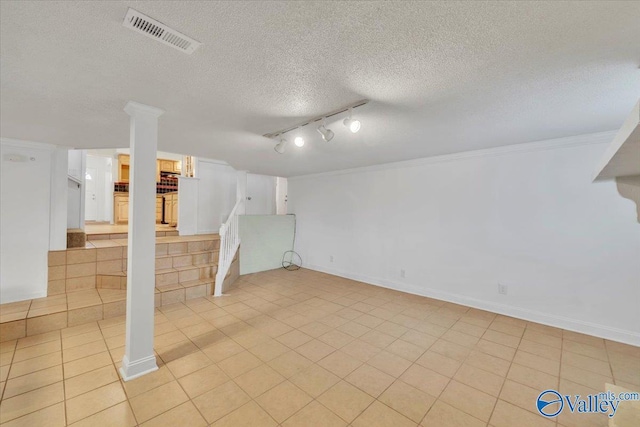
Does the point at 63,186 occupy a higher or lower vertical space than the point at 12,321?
higher

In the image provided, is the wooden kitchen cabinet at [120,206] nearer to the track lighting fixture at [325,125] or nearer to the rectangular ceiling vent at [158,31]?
the track lighting fixture at [325,125]

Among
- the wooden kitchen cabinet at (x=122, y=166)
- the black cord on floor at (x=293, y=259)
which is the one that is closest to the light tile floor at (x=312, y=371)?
the black cord on floor at (x=293, y=259)

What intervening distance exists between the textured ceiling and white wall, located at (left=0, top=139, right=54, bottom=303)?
0.57m

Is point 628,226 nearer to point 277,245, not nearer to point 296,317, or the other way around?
point 296,317

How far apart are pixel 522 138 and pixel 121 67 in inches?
155

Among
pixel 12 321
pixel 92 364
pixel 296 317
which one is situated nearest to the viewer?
pixel 92 364

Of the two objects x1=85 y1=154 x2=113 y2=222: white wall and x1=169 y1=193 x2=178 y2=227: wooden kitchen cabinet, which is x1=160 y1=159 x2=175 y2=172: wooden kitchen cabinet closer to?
x1=85 y1=154 x2=113 y2=222: white wall

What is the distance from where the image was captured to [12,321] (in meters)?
2.61

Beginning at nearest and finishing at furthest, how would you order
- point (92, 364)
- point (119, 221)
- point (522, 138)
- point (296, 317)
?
point (92, 364) → point (522, 138) → point (296, 317) → point (119, 221)

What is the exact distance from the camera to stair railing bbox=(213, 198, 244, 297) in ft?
13.3

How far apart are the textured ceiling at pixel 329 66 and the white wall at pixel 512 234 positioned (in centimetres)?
69

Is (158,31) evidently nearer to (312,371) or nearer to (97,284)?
(312,371)

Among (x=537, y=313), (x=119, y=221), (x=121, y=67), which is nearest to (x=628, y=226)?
(x=537, y=313)

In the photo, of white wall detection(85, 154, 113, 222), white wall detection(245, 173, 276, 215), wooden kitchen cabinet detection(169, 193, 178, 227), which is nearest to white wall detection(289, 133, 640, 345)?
white wall detection(245, 173, 276, 215)
